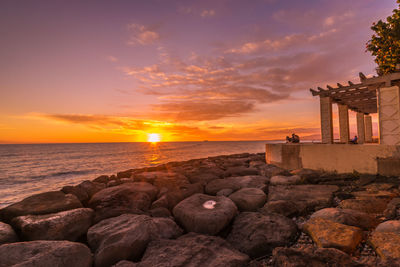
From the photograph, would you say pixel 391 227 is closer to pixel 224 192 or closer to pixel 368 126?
pixel 224 192

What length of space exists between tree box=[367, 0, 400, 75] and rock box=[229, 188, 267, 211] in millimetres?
11185

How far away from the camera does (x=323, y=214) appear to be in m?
4.48

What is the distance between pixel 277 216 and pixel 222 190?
274 cm

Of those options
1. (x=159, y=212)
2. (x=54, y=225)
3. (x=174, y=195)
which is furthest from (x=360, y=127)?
(x=54, y=225)

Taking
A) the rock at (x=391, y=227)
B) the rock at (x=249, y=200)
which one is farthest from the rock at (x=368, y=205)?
the rock at (x=249, y=200)

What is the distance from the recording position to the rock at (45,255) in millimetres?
2803

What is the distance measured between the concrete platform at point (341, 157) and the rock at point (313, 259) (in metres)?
7.99

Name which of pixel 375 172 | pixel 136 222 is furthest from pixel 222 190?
pixel 375 172

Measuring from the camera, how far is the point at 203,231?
4.12 metres

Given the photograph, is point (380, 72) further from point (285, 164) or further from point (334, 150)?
point (285, 164)

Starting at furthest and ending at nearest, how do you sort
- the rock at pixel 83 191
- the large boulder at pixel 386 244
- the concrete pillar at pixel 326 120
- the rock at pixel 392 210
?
the concrete pillar at pixel 326 120 → the rock at pixel 83 191 → the rock at pixel 392 210 → the large boulder at pixel 386 244

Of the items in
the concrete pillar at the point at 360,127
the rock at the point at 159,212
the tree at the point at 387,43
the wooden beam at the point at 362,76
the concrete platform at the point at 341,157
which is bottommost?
the rock at the point at 159,212

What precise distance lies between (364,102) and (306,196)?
12183 mm

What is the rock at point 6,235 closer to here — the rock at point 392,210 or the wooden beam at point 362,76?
the rock at point 392,210
